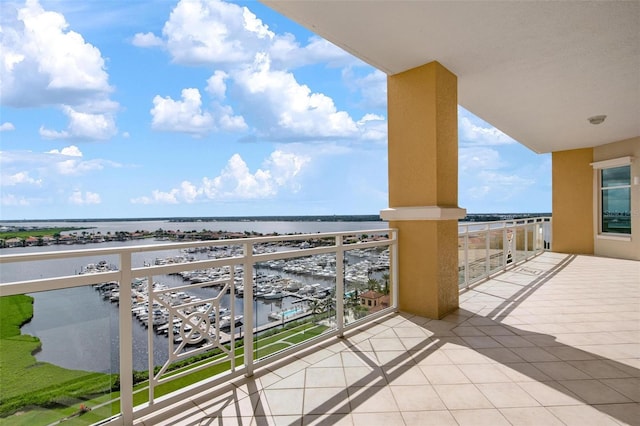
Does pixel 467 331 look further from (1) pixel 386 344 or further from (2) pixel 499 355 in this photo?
(1) pixel 386 344

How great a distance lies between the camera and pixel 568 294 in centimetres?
483

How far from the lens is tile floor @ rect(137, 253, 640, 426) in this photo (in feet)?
6.29

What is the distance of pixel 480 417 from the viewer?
1.89m

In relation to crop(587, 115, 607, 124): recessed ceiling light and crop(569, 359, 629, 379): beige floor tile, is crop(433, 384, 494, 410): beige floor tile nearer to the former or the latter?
crop(569, 359, 629, 379): beige floor tile

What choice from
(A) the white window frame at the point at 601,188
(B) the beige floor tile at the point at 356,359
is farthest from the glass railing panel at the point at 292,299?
→ (A) the white window frame at the point at 601,188

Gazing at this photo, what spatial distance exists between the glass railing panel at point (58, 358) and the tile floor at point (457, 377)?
39 cm

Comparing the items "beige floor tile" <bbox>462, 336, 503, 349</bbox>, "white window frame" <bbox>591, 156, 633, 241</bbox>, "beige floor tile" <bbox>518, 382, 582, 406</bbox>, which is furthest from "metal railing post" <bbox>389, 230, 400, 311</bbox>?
"white window frame" <bbox>591, 156, 633, 241</bbox>

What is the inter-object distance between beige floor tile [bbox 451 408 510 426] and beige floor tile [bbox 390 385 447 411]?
116mm

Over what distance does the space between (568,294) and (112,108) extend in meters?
17.8

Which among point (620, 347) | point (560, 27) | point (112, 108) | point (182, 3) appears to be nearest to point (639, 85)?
point (560, 27)

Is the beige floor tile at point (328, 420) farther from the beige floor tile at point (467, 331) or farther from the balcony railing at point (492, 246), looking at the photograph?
the balcony railing at point (492, 246)

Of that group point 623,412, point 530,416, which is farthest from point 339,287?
point 623,412

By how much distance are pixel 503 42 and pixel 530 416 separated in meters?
3.48

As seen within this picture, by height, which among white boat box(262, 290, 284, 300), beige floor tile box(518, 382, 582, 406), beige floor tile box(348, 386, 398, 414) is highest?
white boat box(262, 290, 284, 300)
